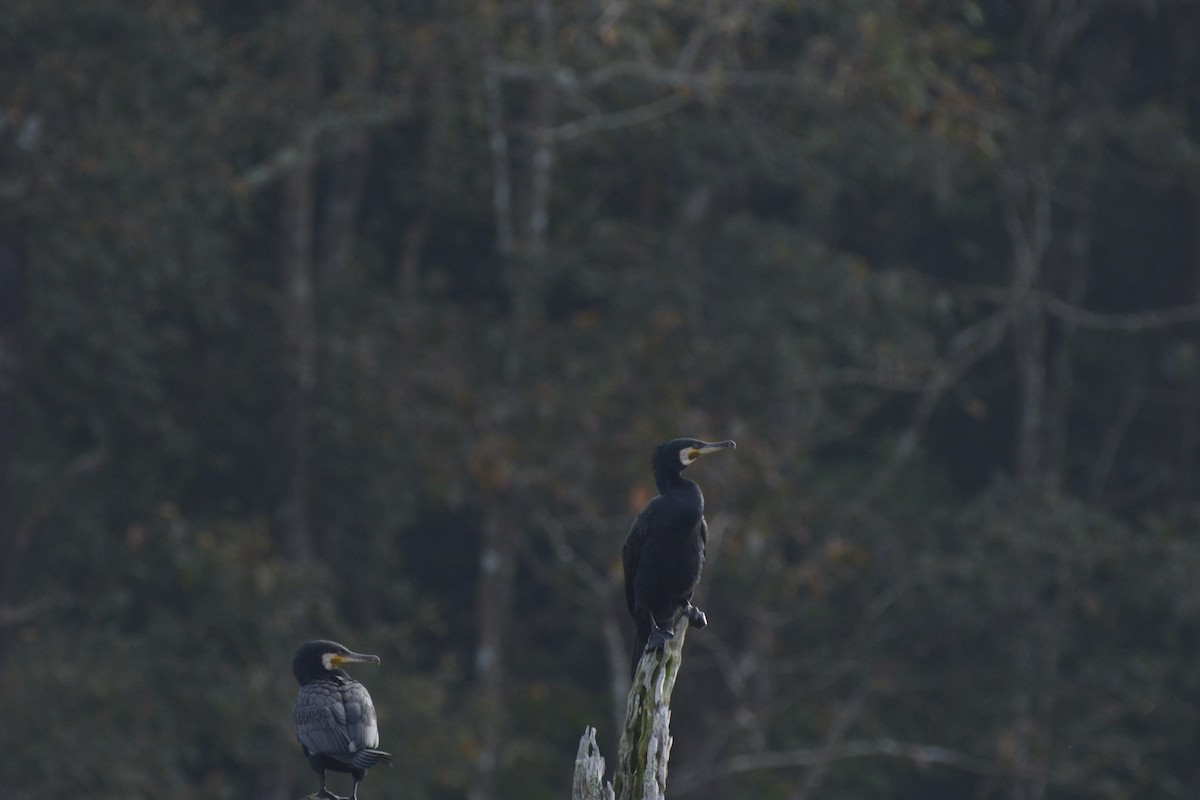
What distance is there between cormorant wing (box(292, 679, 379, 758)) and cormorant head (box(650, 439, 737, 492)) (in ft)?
4.12

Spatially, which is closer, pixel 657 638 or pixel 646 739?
pixel 646 739

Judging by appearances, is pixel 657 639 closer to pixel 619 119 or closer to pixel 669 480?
pixel 669 480

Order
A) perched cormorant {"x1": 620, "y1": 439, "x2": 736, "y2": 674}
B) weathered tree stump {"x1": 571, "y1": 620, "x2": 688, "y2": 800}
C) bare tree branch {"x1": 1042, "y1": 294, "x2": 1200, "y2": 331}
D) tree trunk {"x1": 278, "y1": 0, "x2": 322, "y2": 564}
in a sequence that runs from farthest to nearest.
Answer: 1. bare tree branch {"x1": 1042, "y1": 294, "x2": 1200, "y2": 331}
2. tree trunk {"x1": 278, "y1": 0, "x2": 322, "y2": 564}
3. perched cormorant {"x1": 620, "y1": 439, "x2": 736, "y2": 674}
4. weathered tree stump {"x1": 571, "y1": 620, "x2": 688, "y2": 800}

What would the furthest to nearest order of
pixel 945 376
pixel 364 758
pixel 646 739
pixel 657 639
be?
pixel 945 376 < pixel 657 639 < pixel 364 758 < pixel 646 739

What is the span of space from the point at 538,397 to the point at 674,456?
998cm

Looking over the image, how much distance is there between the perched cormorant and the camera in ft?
24.0

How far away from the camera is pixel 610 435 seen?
17203 mm

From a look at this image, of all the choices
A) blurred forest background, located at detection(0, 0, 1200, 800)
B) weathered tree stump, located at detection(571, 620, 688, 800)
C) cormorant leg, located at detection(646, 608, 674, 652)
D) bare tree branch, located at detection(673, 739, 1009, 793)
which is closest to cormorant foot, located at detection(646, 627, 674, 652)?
cormorant leg, located at detection(646, 608, 674, 652)

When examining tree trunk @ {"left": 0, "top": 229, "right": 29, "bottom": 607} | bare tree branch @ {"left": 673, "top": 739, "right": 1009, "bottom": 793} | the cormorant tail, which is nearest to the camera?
the cormorant tail

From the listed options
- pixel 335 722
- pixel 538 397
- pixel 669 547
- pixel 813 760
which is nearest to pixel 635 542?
pixel 669 547

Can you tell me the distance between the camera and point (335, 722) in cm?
677

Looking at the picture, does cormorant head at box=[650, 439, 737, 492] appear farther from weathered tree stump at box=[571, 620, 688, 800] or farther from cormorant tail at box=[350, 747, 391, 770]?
cormorant tail at box=[350, 747, 391, 770]

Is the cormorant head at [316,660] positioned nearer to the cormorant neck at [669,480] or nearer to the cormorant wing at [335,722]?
the cormorant wing at [335,722]

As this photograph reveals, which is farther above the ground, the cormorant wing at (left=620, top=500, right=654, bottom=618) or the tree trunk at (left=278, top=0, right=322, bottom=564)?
the tree trunk at (left=278, top=0, right=322, bottom=564)
